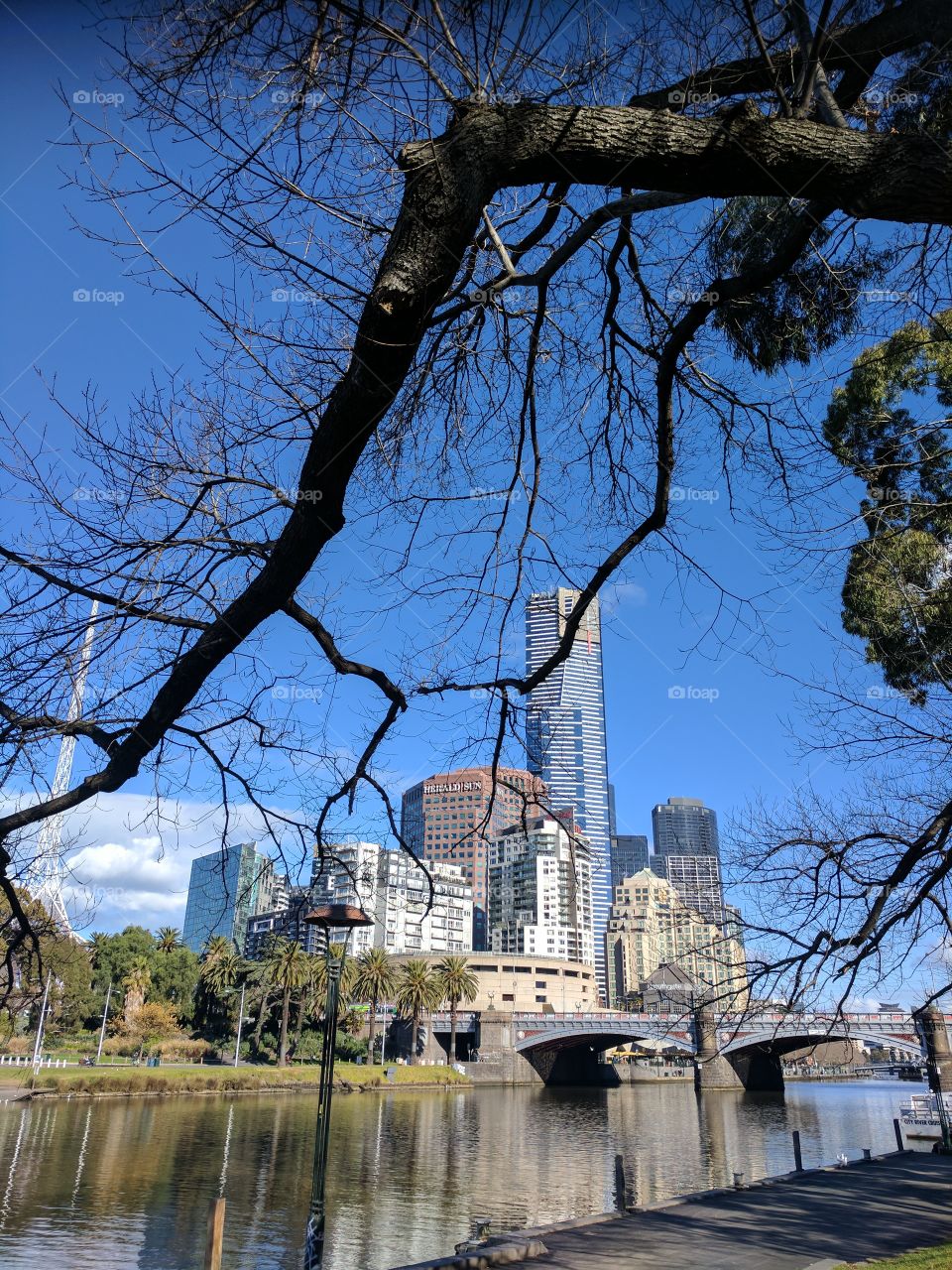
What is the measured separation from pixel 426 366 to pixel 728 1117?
176 feet

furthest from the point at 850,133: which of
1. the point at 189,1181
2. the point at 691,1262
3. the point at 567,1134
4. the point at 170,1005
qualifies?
the point at 170,1005

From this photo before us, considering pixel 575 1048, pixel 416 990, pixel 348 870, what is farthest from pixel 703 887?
pixel 575 1048

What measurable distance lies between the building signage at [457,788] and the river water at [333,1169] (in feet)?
44.2


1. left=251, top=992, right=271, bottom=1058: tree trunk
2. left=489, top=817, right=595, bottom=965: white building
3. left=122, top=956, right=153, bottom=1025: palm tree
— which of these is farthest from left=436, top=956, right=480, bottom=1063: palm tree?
left=489, top=817, right=595, bottom=965: white building

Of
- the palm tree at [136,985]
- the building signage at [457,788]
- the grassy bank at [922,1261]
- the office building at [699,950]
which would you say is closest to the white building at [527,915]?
the palm tree at [136,985]

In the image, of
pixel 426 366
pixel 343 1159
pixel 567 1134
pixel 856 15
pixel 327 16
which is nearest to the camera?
pixel 327 16

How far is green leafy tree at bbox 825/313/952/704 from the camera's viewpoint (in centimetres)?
486

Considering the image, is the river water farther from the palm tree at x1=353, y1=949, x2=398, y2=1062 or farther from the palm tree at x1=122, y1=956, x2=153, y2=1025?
the palm tree at x1=353, y1=949, x2=398, y2=1062

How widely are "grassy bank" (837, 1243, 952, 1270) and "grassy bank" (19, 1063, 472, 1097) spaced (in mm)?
43377

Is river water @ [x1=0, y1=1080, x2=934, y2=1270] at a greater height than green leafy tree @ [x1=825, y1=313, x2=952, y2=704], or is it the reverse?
green leafy tree @ [x1=825, y1=313, x2=952, y2=704]

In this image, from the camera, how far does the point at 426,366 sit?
12.5 ft

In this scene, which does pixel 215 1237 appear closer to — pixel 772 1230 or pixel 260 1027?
pixel 772 1230

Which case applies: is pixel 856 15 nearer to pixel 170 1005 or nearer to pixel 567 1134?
pixel 567 1134

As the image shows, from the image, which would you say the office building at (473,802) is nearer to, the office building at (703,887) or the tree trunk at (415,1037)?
the office building at (703,887)
